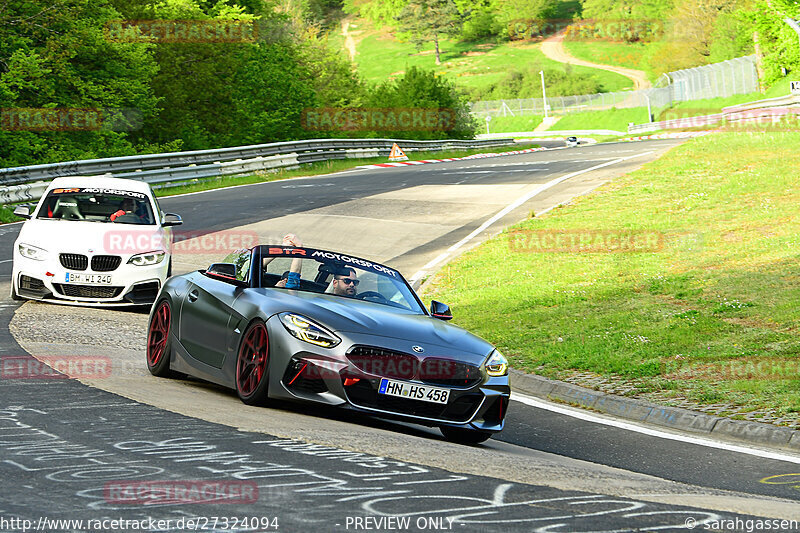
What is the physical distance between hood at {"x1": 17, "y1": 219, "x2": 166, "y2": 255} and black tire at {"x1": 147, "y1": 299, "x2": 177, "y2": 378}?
13.4 feet

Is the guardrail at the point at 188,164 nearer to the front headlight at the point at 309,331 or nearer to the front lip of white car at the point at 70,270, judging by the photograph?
the front lip of white car at the point at 70,270

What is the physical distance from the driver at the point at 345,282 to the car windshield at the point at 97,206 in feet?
21.4

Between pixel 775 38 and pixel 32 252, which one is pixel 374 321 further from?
pixel 775 38

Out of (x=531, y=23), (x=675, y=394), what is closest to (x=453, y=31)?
(x=531, y=23)

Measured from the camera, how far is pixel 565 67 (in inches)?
5994

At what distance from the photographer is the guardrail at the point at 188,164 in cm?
2720

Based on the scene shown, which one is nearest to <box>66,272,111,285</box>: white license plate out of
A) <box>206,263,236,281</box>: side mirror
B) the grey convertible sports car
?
the grey convertible sports car

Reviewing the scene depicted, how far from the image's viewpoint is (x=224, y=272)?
359 inches

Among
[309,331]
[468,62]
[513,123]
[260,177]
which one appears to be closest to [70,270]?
[309,331]

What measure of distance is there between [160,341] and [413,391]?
3.19 metres

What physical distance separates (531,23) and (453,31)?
14716 mm

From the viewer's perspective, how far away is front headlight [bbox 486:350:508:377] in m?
8.14

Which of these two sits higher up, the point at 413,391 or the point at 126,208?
the point at 126,208
